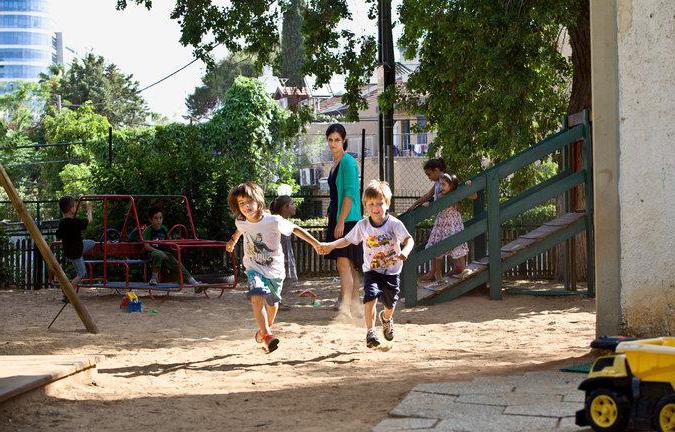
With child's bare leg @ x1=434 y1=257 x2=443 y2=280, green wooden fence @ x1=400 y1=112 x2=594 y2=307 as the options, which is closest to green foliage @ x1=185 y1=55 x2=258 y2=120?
child's bare leg @ x1=434 y1=257 x2=443 y2=280

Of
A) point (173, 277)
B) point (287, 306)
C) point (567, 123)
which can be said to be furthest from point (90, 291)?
point (567, 123)

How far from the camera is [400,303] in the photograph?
12555 millimetres

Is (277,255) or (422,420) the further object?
(277,255)

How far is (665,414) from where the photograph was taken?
4.52 meters

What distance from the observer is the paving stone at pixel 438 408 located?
5418mm

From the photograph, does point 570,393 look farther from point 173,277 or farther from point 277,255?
point 173,277

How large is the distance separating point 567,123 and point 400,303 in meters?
3.54

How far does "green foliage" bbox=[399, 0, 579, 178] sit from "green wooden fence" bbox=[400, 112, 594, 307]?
4.93 feet

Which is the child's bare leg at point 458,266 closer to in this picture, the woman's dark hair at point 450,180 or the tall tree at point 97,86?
the woman's dark hair at point 450,180

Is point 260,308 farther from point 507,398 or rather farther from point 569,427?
point 569,427

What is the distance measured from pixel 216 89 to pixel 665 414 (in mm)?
87816

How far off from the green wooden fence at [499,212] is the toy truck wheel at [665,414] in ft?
25.4

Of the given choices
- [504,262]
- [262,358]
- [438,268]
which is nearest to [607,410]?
[262,358]

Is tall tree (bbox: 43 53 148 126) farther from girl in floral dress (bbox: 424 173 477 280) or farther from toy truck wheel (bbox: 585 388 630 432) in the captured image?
toy truck wheel (bbox: 585 388 630 432)
